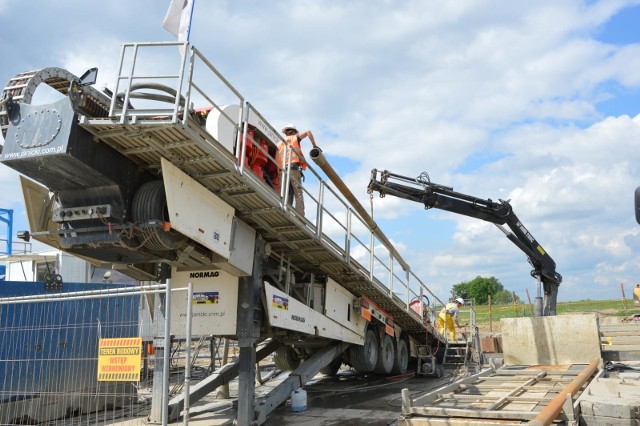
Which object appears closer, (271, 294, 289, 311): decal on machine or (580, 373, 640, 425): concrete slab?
(580, 373, 640, 425): concrete slab

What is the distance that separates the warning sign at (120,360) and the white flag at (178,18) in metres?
3.75

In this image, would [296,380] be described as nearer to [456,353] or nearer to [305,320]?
[305,320]

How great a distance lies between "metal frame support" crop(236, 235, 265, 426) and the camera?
8461 millimetres

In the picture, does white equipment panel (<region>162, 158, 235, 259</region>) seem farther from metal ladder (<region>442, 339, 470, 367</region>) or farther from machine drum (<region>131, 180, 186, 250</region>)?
metal ladder (<region>442, 339, 470, 367</region>)

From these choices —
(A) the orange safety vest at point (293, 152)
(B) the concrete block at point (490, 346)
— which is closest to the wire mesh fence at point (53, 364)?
(A) the orange safety vest at point (293, 152)

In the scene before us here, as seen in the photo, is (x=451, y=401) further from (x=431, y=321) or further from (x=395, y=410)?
(x=431, y=321)

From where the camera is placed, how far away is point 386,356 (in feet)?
45.2

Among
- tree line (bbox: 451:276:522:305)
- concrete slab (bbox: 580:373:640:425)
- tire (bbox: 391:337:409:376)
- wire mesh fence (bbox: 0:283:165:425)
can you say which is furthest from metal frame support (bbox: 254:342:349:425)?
tree line (bbox: 451:276:522:305)

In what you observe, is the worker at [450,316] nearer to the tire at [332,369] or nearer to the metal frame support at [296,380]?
the tire at [332,369]

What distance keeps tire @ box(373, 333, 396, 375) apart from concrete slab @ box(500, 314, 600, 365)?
3.59m

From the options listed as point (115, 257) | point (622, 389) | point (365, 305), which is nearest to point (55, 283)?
point (115, 257)

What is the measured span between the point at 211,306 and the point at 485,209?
7.65 metres

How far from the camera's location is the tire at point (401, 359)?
1445 centimetres

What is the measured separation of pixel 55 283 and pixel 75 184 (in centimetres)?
416
